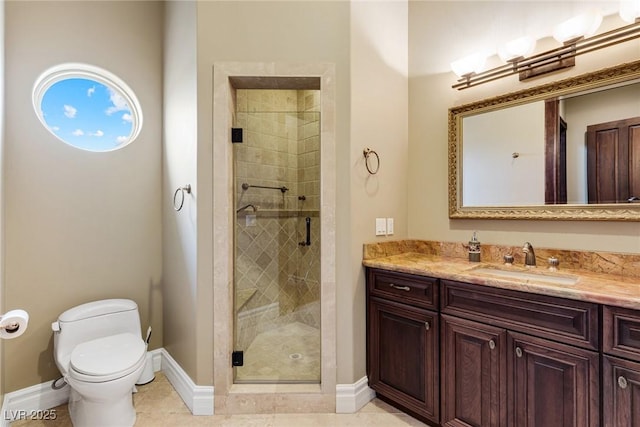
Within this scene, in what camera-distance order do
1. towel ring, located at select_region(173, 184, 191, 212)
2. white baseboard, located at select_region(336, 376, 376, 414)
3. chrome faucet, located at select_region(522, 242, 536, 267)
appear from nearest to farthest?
chrome faucet, located at select_region(522, 242, 536, 267)
white baseboard, located at select_region(336, 376, 376, 414)
towel ring, located at select_region(173, 184, 191, 212)

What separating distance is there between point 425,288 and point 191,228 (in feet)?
4.94

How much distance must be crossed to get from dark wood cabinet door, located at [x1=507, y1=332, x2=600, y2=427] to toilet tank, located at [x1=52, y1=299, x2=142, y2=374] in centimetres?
230

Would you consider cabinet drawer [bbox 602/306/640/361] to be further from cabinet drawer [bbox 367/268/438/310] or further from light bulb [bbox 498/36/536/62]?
light bulb [bbox 498/36/536/62]

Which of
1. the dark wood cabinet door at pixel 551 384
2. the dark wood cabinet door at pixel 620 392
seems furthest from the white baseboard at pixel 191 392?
the dark wood cabinet door at pixel 620 392

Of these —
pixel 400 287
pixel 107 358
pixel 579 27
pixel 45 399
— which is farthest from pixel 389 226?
pixel 45 399

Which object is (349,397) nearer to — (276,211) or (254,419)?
(254,419)

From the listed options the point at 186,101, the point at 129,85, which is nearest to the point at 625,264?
the point at 186,101

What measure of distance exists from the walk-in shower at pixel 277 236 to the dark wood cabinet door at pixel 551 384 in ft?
3.72

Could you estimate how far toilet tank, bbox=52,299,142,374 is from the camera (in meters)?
1.84

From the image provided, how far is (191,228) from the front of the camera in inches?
77.0

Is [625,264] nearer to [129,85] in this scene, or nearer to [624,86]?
[624,86]

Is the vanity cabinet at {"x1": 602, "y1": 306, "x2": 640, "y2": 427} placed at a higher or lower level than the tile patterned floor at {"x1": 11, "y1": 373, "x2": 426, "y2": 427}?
higher

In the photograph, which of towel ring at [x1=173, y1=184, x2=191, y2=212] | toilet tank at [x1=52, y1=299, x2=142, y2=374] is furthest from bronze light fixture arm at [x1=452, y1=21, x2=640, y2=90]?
toilet tank at [x1=52, y1=299, x2=142, y2=374]

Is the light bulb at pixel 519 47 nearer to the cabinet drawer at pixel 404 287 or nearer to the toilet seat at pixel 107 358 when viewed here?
the cabinet drawer at pixel 404 287
